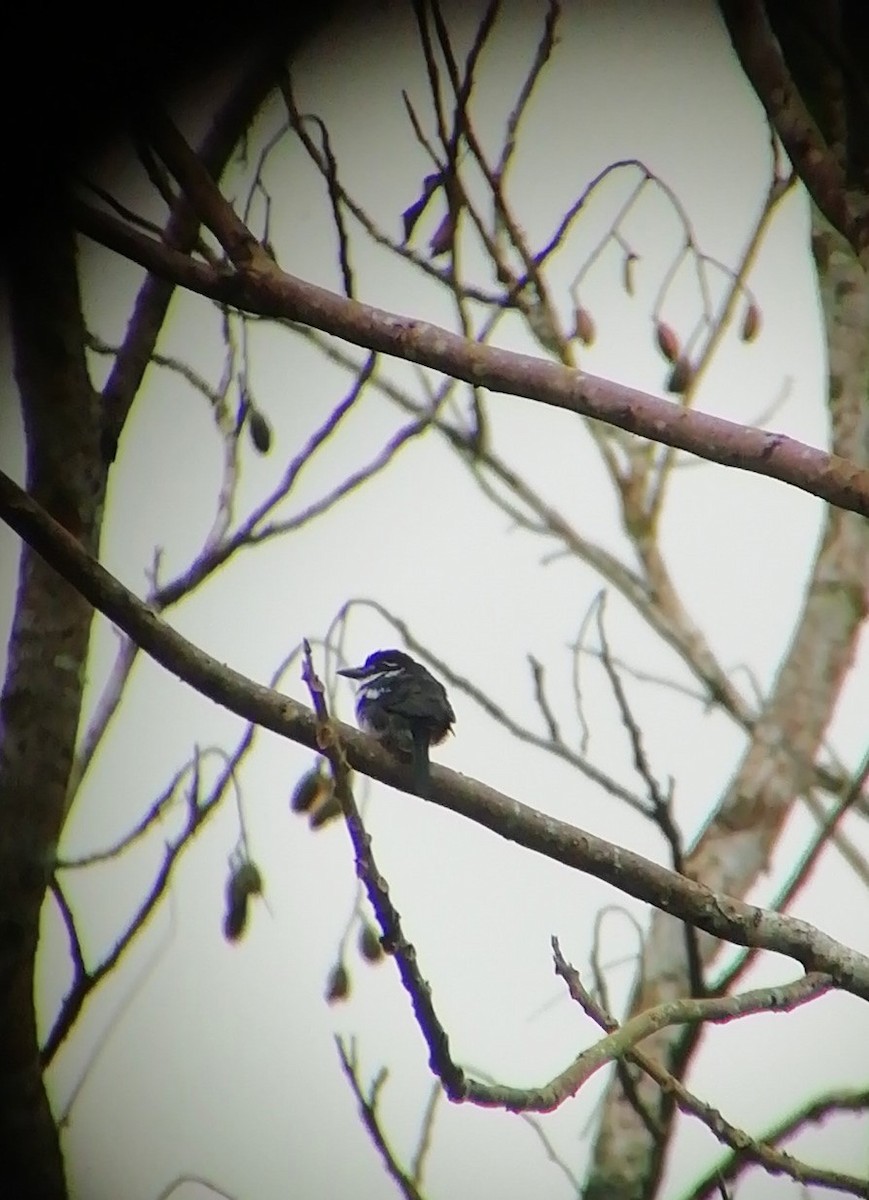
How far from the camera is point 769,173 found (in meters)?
1.50

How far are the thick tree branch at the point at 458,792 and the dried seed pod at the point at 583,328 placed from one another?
0.63 metres

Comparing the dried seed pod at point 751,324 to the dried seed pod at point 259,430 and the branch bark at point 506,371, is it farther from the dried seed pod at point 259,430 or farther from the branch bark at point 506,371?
the dried seed pod at point 259,430

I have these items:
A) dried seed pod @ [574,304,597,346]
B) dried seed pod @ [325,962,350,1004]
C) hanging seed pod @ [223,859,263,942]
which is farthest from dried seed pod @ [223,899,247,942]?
dried seed pod @ [574,304,597,346]

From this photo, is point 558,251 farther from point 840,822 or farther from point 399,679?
point 840,822

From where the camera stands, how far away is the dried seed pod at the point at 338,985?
127 centimetres

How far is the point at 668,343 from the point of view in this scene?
1465 mm

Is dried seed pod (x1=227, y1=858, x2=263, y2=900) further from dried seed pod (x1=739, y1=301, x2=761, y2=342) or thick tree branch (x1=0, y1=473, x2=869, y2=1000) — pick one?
dried seed pod (x1=739, y1=301, x2=761, y2=342)

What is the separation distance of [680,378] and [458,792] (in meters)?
0.65

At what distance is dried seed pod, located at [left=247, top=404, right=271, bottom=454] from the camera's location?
1420 mm

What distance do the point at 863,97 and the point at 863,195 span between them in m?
0.13

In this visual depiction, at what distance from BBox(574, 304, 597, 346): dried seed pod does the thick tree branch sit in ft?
2.06

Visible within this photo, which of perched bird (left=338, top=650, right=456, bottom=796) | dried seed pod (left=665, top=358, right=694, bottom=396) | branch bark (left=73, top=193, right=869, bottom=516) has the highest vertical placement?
dried seed pod (left=665, top=358, right=694, bottom=396)

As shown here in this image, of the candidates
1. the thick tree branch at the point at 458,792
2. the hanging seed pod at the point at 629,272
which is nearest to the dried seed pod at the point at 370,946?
the thick tree branch at the point at 458,792

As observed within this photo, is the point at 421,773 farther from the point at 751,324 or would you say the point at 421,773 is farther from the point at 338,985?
the point at 751,324
